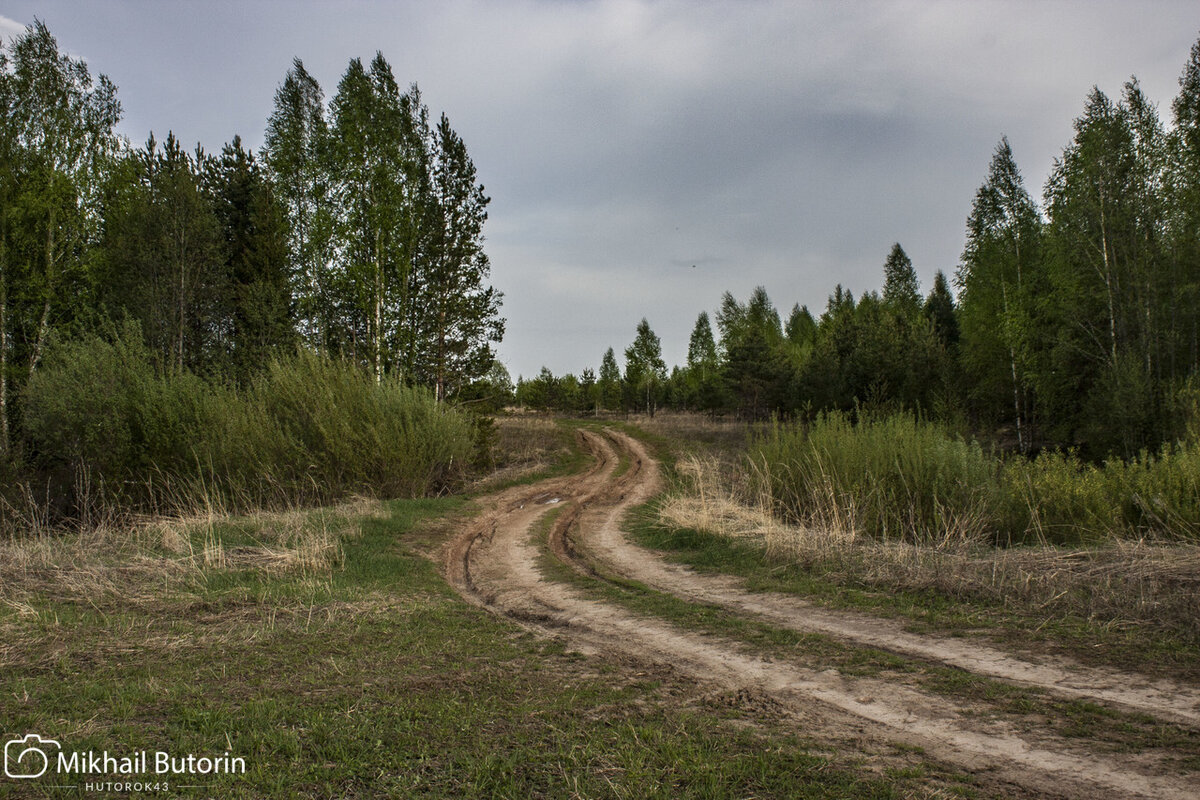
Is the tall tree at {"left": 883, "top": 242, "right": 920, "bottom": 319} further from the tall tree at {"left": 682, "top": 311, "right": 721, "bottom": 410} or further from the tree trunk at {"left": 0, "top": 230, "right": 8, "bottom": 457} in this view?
the tree trunk at {"left": 0, "top": 230, "right": 8, "bottom": 457}

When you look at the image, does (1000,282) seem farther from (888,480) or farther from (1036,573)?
(1036,573)

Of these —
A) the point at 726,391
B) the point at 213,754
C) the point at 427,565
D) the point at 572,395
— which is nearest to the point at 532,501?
the point at 427,565

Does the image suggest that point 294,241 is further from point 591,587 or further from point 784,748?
point 784,748

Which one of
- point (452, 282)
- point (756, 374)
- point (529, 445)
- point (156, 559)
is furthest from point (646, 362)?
point (156, 559)

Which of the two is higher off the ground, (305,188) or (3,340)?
(305,188)

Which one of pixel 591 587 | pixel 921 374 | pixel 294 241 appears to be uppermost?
pixel 294 241

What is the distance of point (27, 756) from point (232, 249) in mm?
25689

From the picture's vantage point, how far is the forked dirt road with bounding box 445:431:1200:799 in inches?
123

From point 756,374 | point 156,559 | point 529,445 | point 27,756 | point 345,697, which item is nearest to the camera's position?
point 27,756

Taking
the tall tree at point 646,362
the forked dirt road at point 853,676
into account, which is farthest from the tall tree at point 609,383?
the forked dirt road at point 853,676

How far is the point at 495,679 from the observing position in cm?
467

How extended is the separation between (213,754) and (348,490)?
1256cm

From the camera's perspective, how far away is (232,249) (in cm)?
2495

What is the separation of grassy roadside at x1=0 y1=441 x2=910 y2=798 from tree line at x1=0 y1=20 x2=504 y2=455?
12751mm
